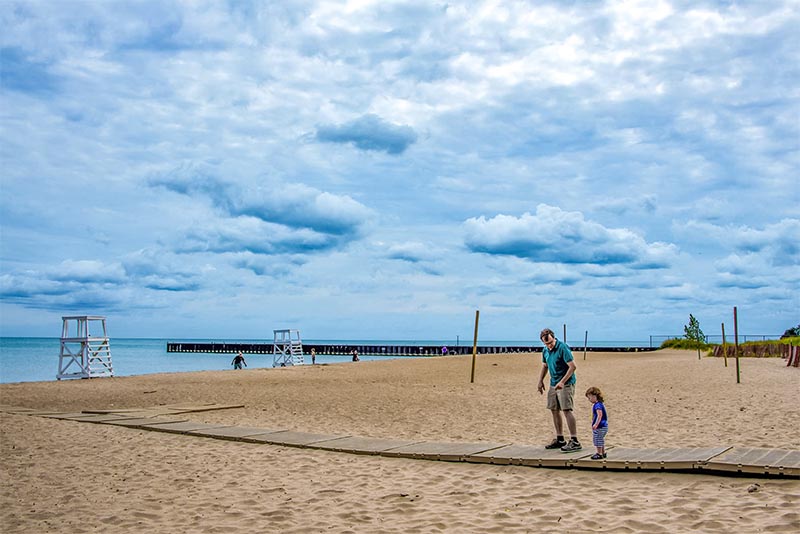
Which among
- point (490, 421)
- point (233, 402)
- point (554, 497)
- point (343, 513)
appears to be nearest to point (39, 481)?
point (343, 513)

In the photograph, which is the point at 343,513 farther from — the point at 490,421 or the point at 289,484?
the point at 490,421

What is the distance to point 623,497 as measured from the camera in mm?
6711

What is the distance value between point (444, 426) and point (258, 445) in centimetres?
369

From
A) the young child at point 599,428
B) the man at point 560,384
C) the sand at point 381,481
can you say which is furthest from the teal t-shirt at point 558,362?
the sand at point 381,481

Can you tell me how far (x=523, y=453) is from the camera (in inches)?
339

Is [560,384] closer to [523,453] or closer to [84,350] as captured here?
A: [523,453]

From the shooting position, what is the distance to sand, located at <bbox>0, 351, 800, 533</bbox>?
6.23m

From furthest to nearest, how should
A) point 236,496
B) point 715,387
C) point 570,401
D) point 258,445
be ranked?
point 715,387, point 258,445, point 570,401, point 236,496

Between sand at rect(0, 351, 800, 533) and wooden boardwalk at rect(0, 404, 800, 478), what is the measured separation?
0.12 m

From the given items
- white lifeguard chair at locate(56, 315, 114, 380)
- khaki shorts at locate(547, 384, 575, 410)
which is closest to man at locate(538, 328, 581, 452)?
khaki shorts at locate(547, 384, 575, 410)

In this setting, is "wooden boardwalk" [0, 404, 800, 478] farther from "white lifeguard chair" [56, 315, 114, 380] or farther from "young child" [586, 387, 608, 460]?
"white lifeguard chair" [56, 315, 114, 380]

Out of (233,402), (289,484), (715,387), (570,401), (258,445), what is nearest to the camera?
(289,484)

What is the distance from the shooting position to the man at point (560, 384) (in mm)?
8555

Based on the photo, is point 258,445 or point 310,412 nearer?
point 258,445
